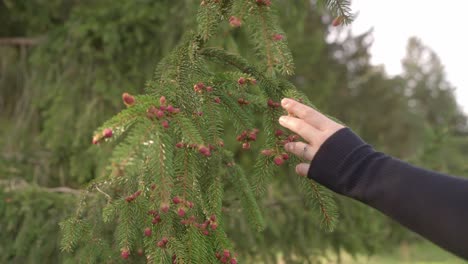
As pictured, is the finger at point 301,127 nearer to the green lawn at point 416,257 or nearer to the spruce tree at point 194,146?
the spruce tree at point 194,146

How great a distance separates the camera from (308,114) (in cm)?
132

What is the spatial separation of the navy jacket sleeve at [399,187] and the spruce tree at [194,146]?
25 centimetres

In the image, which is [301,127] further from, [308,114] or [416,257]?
[416,257]

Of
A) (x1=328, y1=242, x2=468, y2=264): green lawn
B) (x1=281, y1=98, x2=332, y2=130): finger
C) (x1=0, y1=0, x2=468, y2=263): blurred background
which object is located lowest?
(x1=328, y1=242, x2=468, y2=264): green lawn

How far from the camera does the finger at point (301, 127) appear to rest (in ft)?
4.26

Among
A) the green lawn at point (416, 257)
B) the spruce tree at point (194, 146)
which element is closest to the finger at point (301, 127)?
the spruce tree at point (194, 146)

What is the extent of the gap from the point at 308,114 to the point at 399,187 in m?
0.31

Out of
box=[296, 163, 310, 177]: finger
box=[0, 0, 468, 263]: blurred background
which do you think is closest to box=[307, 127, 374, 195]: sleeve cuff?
box=[296, 163, 310, 177]: finger

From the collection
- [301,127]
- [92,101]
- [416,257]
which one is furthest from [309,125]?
[416,257]

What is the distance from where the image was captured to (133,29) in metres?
3.97

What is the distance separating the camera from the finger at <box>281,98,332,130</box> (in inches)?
51.3

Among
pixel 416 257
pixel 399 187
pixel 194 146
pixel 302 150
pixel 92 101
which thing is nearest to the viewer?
pixel 399 187

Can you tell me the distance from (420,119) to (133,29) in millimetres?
20231

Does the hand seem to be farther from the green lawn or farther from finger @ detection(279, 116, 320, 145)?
the green lawn
